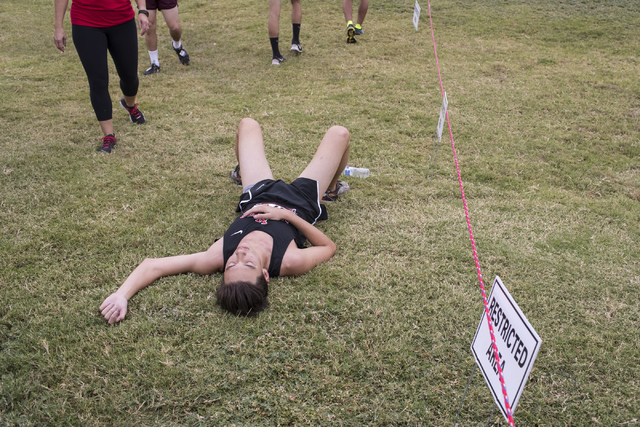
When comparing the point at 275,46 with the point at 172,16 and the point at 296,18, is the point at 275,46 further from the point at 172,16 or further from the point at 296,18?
the point at 172,16

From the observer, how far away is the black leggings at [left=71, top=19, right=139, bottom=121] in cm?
405

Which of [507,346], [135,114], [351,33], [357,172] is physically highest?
[351,33]

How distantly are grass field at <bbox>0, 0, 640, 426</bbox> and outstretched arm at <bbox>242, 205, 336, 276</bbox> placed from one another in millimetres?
98

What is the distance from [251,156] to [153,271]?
4.14 ft

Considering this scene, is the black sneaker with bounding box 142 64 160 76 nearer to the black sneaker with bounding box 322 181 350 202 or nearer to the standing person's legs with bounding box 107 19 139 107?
the standing person's legs with bounding box 107 19 139 107

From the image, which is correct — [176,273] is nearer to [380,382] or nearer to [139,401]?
[139,401]

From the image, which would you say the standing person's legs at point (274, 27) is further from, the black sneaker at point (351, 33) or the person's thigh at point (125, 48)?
the person's thigh at point (125, 48)

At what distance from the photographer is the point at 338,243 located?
130 inches

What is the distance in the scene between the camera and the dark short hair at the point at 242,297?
8.21 ft

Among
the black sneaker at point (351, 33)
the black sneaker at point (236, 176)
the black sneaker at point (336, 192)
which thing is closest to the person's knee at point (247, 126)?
the black sneaker at point (236, 176)

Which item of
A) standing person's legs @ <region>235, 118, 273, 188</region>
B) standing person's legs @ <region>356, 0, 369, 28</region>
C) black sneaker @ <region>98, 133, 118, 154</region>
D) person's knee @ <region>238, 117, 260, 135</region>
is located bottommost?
black sneaker @ <region>98, 133, 118, 154</region>

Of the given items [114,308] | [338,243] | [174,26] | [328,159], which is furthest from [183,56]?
[114,308]

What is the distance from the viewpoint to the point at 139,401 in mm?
2109

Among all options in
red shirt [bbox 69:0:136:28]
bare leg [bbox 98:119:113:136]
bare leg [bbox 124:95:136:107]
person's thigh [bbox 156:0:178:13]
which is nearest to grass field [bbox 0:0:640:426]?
bare leg [bbox 98:119:113:136]
